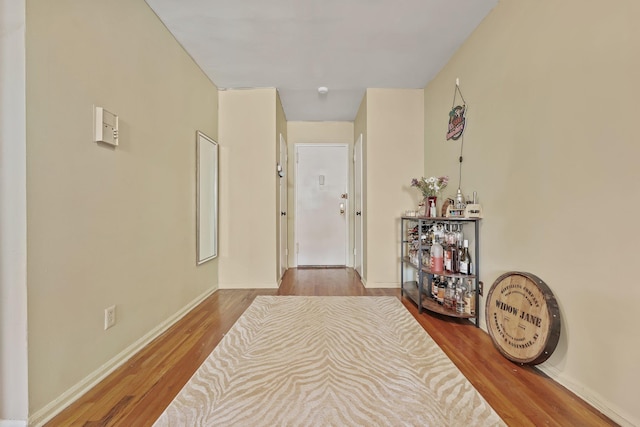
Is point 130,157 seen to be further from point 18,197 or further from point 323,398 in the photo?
point 323,398

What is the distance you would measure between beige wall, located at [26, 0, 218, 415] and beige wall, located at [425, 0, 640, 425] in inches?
96.7

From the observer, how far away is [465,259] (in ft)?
7.03

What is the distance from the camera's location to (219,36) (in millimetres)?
2146

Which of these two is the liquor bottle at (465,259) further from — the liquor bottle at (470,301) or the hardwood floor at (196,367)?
the hardwood floor at (196,367)

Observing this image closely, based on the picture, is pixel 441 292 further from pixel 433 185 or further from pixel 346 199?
pixel 346 199

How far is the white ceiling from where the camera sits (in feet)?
6.05

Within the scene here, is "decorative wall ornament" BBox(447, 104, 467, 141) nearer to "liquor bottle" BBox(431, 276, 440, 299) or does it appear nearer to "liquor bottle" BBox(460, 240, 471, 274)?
"liquor bottle" BBox(460, 240, 471, 274)

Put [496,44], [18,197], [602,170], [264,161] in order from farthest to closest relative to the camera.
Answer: [264,161], [496,44], [602,170], [18,197]

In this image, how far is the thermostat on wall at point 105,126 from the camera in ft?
4.56

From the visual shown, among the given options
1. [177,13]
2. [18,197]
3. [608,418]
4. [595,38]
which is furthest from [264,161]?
[608,418]

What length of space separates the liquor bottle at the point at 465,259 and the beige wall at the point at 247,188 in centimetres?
192

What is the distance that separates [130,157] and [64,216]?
0.56 m

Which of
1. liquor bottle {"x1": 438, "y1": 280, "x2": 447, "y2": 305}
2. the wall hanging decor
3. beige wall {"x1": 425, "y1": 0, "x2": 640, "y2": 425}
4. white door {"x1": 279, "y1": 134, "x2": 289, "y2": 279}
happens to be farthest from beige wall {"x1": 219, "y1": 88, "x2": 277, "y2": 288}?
beige wall {"x1": 425, "y1": 0, "x2": 640, "y2": 425}

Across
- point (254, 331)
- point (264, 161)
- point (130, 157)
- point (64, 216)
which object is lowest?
point (254, 331)
